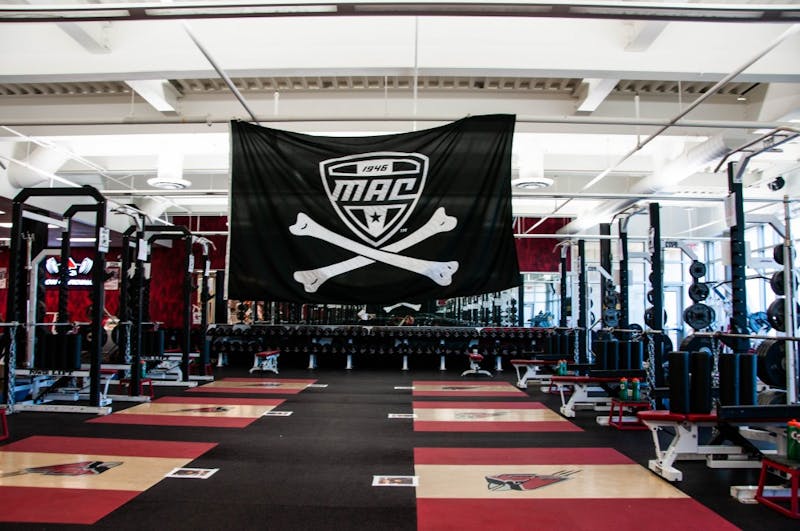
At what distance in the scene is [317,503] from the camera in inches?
131

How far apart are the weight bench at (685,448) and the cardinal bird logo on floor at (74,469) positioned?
13.0ft

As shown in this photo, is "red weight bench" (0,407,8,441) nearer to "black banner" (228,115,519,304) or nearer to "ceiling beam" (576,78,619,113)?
"black banner" (228,115,519,304)

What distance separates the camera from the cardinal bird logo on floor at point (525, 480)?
3.73m

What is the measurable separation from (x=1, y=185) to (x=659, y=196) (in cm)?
1040

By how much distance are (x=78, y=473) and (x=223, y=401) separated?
3.33m

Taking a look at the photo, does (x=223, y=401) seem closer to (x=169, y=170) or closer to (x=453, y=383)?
(x=169, y=170)

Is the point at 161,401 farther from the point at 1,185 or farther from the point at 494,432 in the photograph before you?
the point at 1,185

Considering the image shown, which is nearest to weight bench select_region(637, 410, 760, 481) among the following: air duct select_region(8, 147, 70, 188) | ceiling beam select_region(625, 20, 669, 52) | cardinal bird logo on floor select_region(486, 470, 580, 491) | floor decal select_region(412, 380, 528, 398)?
cardinal bird logo on floor select_region(486, 470, 580, 491)

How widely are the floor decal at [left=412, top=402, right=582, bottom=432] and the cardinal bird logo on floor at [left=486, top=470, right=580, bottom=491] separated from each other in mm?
1581

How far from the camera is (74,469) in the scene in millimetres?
4008

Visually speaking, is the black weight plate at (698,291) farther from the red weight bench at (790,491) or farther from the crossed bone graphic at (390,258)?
the crossed bone graphic at (390,258)

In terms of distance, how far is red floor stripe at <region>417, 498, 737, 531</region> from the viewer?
3.04 metres

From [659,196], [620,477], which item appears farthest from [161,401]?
[659,196]

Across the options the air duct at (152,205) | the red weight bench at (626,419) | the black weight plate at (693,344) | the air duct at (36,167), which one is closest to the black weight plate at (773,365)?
the black weight plate at (693,344)
